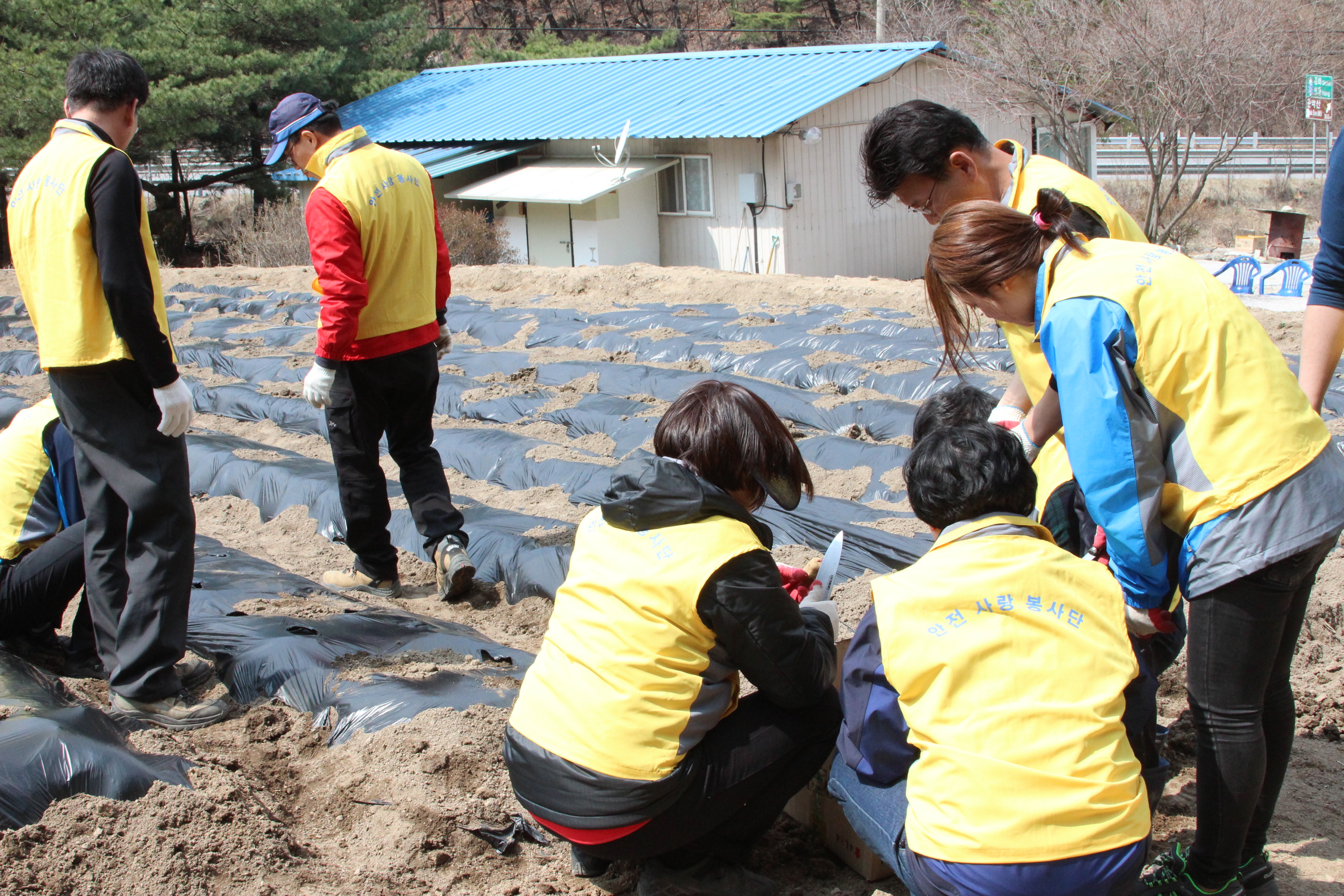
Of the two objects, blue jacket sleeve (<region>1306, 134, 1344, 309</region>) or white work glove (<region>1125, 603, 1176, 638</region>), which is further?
blue jacket sleeve (<region>1306, 134, 1344, 309</region>)

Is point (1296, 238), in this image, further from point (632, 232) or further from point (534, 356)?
point (534, 356)

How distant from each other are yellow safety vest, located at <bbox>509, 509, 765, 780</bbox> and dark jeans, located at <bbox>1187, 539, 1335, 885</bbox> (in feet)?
2.39

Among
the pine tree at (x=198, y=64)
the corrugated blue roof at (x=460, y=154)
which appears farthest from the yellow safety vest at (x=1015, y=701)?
the corrugated blue roof at (x=460, y=154)

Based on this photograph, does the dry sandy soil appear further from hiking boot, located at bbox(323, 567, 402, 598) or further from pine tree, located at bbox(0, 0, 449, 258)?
pine tree, located at bbox(0, 0, 449, 258)

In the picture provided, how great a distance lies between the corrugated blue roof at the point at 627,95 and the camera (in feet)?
50.1

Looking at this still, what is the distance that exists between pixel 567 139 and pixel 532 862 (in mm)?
15796

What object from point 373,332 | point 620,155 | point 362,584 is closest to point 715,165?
point 620,155

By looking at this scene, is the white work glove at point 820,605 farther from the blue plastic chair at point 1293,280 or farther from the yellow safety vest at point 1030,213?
the blue plastic chair at point 1293,280

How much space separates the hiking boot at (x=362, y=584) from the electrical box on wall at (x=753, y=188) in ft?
40.7

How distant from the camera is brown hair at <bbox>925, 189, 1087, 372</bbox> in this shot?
1716 mm

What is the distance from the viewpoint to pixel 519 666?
2.78 metres

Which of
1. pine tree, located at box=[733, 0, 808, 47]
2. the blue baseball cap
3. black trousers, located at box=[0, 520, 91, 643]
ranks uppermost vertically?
pine tree, located at box=[733, 0, 808, 47]

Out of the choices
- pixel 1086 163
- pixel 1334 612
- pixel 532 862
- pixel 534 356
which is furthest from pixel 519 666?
pixel 1086 163

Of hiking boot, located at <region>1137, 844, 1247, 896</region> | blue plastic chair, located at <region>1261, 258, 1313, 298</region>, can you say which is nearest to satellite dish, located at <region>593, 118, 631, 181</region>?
blue plastic chair, located at <region>1261, 258, 1313, 298</region>
